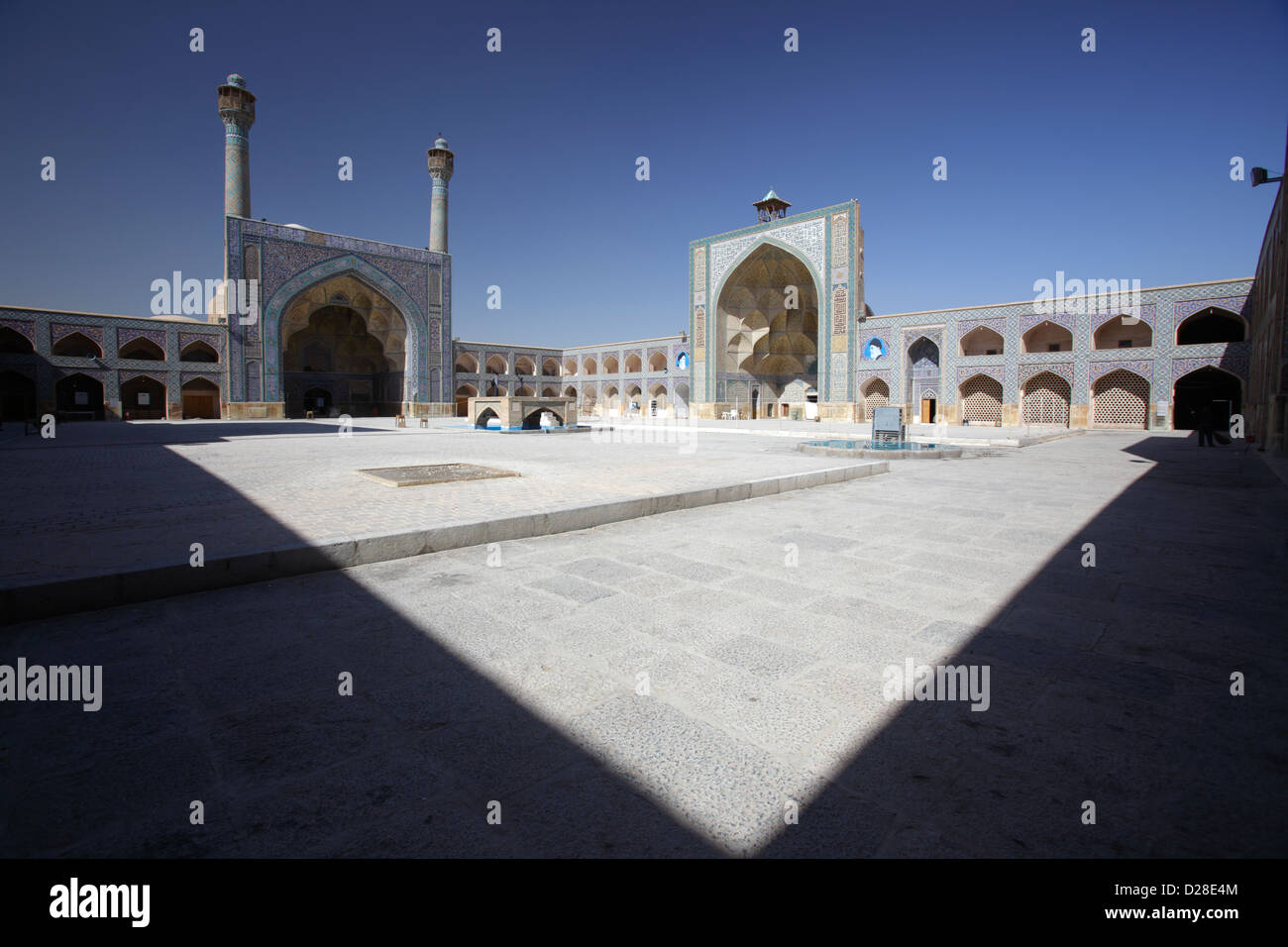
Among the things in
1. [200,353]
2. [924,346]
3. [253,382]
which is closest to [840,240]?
[924,346]

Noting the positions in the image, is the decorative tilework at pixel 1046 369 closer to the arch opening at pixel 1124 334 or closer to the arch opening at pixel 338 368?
the arch opening at pixel 1124 334

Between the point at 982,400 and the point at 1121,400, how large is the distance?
15.6 feet

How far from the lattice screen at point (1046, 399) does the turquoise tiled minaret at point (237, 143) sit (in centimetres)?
3132

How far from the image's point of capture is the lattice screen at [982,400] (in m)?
27.5

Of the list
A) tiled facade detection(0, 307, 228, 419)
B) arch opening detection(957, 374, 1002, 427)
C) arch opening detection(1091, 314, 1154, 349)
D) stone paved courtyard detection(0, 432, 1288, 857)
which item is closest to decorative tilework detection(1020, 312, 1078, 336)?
arch opening detection(1091, 314, 1154, 349)

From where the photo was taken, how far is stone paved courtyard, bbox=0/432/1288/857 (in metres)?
1.50

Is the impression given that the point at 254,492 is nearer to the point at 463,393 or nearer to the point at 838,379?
the point at 838,379

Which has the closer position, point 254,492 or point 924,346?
point 254,492

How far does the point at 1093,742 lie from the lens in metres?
1.88

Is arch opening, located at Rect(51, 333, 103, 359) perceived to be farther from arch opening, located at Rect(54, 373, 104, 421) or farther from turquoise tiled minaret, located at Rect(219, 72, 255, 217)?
turquoise tiled minaret, located at Rect(219, 72, 255, 217)
